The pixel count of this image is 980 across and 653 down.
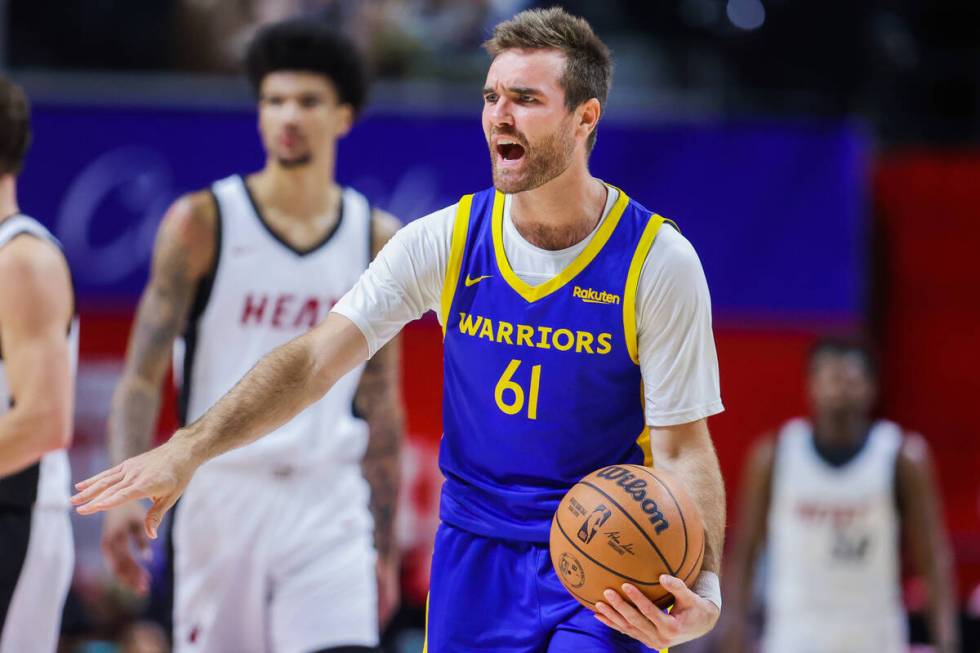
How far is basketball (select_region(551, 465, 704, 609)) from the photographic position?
3.74 metres

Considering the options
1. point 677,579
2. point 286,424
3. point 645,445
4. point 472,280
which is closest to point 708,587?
point 677,579

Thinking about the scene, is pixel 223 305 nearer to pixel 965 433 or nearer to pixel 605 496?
pixel 605 496

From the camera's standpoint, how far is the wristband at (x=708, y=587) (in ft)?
12.7

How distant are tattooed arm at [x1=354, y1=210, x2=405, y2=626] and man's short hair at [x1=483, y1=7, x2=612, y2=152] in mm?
1762

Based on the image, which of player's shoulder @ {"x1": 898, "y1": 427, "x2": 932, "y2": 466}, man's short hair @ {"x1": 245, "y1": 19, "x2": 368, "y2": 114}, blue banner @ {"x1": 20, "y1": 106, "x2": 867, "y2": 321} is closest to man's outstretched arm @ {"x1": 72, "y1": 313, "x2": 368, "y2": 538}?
man's short hair @ {"x1": 245, "y1": 19, "x2": 368, "y2": 114}

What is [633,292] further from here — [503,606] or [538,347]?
[503,606]

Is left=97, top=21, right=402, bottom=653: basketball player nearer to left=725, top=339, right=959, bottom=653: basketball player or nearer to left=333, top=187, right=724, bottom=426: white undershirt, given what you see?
left=333, top=187, right=724, bottom=426: white undershirt

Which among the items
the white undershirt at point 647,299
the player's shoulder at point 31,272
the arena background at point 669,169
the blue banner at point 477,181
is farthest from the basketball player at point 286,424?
the blue banner at point 477,181

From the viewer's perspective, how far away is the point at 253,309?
5.68 m

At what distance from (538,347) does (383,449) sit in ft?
5.82

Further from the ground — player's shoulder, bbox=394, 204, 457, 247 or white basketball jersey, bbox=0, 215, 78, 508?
player's shoulder, bbox=394, 204, 457, 247

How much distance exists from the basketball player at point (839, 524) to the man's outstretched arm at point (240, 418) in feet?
14.6

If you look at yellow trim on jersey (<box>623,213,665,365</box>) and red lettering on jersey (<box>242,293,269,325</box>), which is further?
red lettering on jersey (<box>242,293,269,325</box>)

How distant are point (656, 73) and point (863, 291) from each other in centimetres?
221
